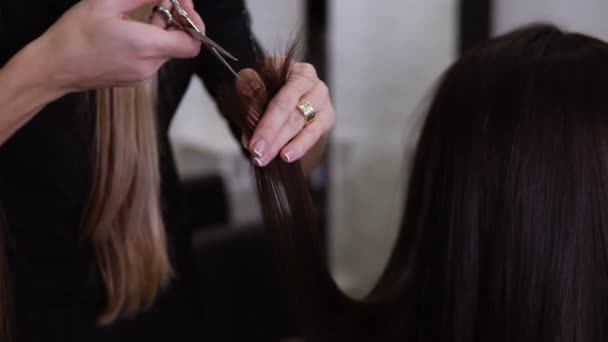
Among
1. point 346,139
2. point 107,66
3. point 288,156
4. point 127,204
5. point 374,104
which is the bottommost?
point 346,139

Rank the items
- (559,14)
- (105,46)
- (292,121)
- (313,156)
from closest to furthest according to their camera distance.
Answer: (105,46) → (292,121) → (313,156) → (559,14)

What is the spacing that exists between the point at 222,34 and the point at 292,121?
0.25 m

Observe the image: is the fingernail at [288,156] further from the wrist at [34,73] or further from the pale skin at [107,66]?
the wrist at [34,73]

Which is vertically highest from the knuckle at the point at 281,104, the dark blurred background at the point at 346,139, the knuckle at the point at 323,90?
the knuckle at the point at 281,104

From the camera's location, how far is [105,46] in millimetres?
598

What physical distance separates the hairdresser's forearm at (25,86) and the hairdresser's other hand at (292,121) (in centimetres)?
18

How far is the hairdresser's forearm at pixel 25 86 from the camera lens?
64 cm

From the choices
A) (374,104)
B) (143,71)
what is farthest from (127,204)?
(374,104)

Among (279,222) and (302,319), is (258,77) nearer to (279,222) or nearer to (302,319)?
(279,222)

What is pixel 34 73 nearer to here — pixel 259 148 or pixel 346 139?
pixel 259 148

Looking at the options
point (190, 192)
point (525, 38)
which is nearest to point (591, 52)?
point (525, 38)

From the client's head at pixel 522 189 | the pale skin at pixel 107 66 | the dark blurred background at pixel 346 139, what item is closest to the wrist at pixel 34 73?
the pale skin at pixel 107 66

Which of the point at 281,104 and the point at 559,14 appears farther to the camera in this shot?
the point at 559,14

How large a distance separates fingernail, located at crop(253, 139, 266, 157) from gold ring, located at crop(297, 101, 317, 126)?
2.5 inches
